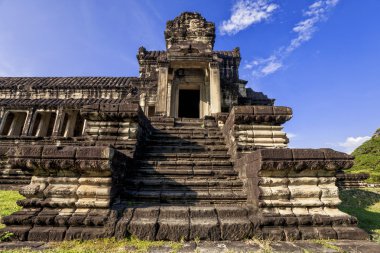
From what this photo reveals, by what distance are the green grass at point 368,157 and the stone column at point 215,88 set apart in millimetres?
11904

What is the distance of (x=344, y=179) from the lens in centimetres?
868

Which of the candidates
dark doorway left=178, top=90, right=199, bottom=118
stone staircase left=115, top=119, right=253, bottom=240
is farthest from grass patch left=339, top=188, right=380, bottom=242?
dark doorway left=178, top=90, right=199, bottom=118

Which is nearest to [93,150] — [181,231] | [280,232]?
[181,231]

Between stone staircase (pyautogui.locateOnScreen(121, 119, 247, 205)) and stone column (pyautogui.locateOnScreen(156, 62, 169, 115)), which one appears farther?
stone column (pyautogui.locateOnScreen(156, 62, 169, 115))

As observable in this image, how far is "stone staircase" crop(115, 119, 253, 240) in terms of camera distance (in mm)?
3148

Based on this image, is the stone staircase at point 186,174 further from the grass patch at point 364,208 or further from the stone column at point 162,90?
the stone column at point 162,90

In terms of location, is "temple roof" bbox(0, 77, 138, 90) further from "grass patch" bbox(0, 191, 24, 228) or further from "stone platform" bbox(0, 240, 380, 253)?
"stone platform" bbox(0, 240, 380, 253)

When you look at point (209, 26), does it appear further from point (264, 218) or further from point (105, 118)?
point (264, 218)

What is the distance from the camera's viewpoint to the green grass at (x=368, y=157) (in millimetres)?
16566

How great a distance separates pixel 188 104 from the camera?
54.1 ft

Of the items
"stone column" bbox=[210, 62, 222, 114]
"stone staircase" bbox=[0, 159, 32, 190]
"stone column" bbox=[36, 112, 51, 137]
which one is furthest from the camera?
"stone column" bbox=[36, 112, 51, 137]

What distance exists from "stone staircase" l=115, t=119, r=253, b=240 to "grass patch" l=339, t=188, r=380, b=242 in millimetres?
2323

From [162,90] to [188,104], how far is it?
202 inches

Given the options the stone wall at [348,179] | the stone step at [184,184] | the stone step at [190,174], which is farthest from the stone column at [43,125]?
the stone wall at [348,179]
